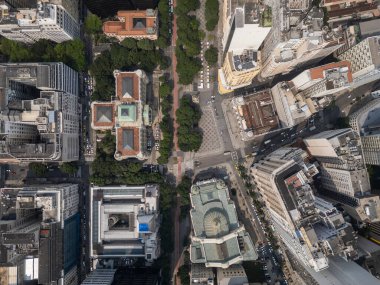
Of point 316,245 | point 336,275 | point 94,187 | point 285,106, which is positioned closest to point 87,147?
point 94,187

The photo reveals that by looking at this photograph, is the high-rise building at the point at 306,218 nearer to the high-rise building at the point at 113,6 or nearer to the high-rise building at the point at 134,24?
the high-rise building at the point at 134,24

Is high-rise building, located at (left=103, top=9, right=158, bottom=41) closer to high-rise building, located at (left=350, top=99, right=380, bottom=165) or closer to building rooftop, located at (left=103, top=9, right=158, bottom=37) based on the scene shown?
building rooftop, located at (left=103, top=9, right=158, bottom=37)

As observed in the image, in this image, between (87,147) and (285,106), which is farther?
(87,147)

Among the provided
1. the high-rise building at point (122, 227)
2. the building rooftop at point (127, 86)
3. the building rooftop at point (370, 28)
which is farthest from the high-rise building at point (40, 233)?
the building rooftop at point (370, 28)

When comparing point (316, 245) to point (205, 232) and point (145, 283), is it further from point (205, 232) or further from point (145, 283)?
point (145, 283)

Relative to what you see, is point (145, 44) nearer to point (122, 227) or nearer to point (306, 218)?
point (122, 227)

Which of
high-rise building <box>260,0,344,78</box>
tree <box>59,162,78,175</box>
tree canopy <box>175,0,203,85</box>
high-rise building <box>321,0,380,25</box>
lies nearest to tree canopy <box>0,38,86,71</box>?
tree canopy <box>175,0,203,85</box>

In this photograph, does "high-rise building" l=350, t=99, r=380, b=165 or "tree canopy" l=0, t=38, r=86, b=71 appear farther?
"tree canopy" l=0, t=38, r=86, b=71
